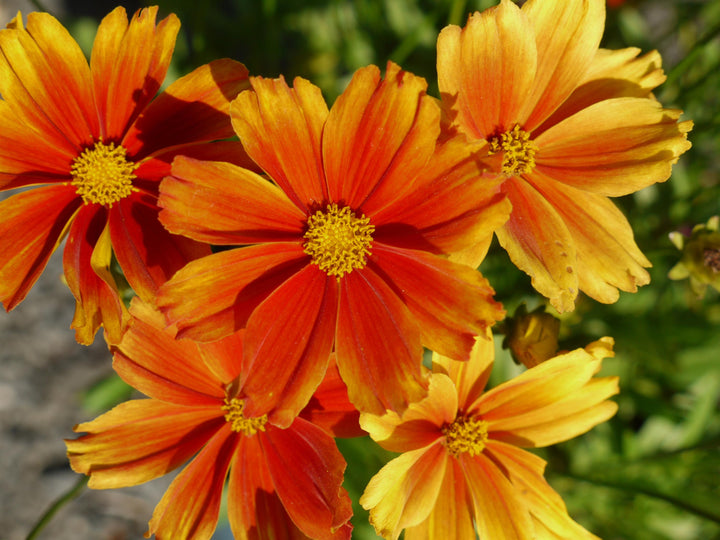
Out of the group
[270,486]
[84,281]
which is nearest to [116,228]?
[84,281]

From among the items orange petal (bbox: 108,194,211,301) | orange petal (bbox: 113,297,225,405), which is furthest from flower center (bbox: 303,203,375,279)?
orange petal (bbox: 113,297,225,405)

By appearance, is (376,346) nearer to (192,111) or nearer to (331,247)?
(331,247)

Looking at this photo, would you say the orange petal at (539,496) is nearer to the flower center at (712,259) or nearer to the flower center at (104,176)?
the flower center at (712,259)

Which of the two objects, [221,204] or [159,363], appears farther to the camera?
[159,363]

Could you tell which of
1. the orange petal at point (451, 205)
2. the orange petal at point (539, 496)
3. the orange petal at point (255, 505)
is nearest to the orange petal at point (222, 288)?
the orange petal at point (451, 205)

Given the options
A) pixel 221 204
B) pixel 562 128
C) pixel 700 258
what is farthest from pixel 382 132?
pixel 700 258

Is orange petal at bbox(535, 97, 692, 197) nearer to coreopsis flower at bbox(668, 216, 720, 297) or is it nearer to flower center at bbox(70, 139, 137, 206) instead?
coreopsis flower at bbox(668, 216, 720, 297)
